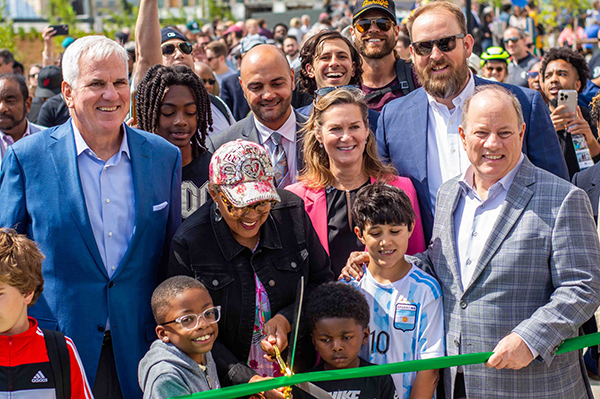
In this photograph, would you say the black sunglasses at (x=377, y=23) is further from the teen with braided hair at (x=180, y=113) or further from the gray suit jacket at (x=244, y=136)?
the teen with braided hair at (x=180, y=113)

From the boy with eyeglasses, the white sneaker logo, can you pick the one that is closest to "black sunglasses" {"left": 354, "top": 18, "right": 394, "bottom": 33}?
the boy with eyeglasses

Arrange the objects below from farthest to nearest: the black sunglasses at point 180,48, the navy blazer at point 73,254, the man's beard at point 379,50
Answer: the black sunglasses at point 180,48 → the man's beard at point 379,50 → the navy blazer at point 73,254

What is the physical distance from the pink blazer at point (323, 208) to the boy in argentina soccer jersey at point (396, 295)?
0.27 m

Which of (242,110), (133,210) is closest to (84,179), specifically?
(133,210)

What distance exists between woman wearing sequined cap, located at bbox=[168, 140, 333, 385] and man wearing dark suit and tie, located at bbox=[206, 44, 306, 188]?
1.01m

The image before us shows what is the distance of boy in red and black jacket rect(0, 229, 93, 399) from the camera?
284 centimetres

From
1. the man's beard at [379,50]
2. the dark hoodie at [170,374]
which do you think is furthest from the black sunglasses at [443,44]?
the dark hoodie at [170,374]

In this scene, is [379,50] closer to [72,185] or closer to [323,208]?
[323,208]

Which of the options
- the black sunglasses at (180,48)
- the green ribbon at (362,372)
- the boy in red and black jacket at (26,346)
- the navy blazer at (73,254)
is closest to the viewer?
the green ribbon at (362,372)

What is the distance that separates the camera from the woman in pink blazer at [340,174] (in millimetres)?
3768

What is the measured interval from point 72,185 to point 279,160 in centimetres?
160

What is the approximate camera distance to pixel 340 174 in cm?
388

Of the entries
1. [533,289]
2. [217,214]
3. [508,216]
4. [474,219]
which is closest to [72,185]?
[217,214]

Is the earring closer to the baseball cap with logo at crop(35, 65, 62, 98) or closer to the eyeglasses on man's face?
the eyeglasses on man's face
